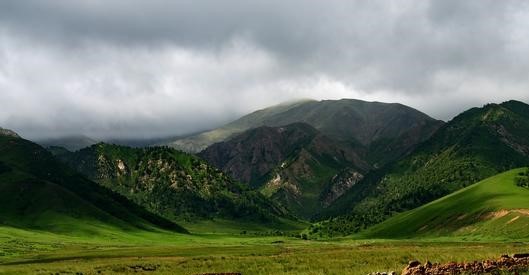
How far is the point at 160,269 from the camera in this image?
75.6m

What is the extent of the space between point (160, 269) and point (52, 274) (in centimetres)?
1476

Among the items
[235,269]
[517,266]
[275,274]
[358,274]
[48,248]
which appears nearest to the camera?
[517,266]

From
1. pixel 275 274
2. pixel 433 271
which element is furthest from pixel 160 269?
pixel 433 271

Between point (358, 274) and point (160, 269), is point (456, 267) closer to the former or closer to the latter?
point (358, 274)

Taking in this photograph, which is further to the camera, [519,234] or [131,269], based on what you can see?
[519,234]

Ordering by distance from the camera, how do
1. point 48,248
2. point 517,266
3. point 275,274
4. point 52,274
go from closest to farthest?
1. point 517,266
2. point 275,274
3. point 52,274
4. point 48,248

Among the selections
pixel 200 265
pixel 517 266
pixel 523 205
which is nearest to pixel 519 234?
pixel 523 205

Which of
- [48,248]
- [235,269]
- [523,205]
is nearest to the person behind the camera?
[235,269]

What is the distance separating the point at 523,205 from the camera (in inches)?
7854

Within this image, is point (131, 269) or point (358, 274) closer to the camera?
point (358, 274)

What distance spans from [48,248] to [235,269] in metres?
122

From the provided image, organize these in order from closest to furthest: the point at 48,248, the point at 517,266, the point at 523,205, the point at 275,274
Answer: the point at 517,266 → the point at 275,274 → the point at 48,248 → the point at 523,205

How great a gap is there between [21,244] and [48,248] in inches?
492

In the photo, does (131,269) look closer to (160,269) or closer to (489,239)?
(160,269)
